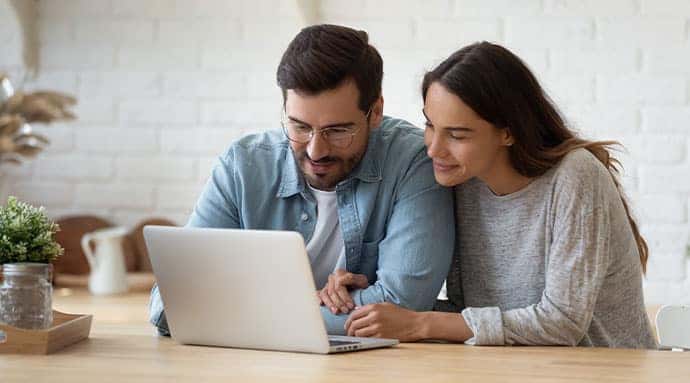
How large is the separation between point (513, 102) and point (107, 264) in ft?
5.46

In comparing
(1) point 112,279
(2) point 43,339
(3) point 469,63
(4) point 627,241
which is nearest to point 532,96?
(3) point 469,63

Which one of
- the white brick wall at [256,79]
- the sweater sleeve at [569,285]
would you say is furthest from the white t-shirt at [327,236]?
the white brick wall at [256,79]

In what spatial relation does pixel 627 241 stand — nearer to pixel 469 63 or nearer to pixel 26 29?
pixel 469 63

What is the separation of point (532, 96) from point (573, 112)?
3.98 feet

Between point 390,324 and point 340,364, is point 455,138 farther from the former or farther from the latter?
point 340,364

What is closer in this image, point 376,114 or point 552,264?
point 552,264

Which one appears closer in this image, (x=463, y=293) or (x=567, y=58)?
(x=463, y=293)

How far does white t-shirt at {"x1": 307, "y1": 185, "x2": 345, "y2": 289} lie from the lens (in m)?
2.24

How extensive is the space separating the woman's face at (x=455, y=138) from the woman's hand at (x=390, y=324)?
241 millimetres

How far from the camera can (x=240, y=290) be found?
6.05 feet

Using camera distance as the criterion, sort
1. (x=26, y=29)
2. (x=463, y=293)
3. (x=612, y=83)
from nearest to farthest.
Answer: (x=463, y=293) < (x=612, y=83) < (x=26, y=29)

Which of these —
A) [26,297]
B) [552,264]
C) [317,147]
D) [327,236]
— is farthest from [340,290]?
[26,297]

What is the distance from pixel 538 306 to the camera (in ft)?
6.63

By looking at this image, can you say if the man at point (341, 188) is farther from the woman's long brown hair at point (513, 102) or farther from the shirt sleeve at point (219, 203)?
the woman's long brown hair at point (513, 102)
